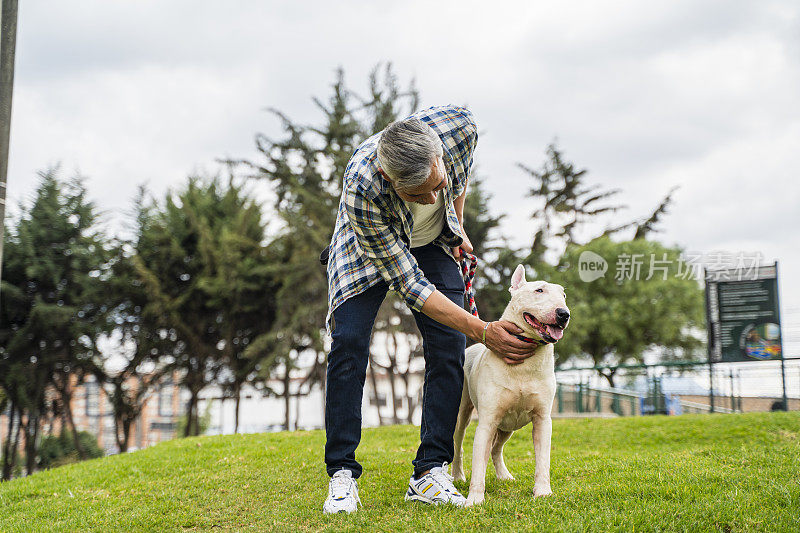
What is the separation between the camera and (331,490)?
382 centimetres

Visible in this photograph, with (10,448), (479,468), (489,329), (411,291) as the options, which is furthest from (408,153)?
(10,448)

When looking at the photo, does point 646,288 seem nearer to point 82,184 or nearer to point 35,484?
point 82,184

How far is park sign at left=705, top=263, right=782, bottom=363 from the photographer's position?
50.2 feet

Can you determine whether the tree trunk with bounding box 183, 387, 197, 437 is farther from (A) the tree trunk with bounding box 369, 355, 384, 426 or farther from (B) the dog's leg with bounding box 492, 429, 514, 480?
(B) the dog's leg with bounding box 492, 429, 514, 480

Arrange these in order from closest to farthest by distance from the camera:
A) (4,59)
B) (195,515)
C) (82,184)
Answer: (4,59), (195,515), (82,184)

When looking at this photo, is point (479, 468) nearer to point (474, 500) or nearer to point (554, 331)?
point (474, 500)

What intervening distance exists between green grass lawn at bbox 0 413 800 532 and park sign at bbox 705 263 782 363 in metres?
7.55

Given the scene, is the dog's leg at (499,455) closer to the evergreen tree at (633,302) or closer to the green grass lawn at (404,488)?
the green grass lawn at (404,488)

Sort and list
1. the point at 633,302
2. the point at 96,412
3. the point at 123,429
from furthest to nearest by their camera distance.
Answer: the point at 633,302 → the point at 96,412 → the point at 123,429

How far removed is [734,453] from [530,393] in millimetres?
3157

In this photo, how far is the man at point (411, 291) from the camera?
3615 mm

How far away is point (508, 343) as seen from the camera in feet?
11.6

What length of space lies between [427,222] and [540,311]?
0.97m

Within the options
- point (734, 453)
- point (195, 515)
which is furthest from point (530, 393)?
point (734, 453)
